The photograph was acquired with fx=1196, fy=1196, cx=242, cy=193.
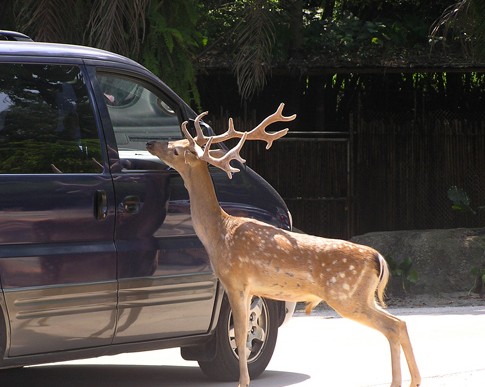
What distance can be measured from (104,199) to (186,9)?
7.00 meters

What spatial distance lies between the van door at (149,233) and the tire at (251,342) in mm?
247

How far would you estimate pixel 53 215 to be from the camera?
263 inches

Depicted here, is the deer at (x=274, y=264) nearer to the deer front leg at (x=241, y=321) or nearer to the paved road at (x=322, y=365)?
the deer front leg at (x=241, y=321)

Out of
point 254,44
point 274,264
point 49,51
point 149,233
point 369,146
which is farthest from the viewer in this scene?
point 369,146

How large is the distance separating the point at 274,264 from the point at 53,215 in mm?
1354

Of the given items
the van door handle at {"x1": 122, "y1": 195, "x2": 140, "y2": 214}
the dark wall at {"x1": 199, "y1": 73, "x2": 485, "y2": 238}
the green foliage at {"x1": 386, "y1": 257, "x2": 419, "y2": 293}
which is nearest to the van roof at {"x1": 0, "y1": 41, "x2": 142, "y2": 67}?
the van door handle at {"x1": 122, "y1": 195, "x2": 140, "y2": 214}

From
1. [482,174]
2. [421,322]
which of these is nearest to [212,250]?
[421,322]

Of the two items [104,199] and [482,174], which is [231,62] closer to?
[482,174]

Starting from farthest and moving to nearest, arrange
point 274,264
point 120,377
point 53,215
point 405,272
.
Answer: point 405,272, point 120,377, point 274,264, point 53,215

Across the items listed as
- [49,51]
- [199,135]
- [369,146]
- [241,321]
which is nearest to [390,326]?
[241,321]

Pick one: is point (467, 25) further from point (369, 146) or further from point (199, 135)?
point (199, 135)

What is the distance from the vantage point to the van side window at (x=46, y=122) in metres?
6.67

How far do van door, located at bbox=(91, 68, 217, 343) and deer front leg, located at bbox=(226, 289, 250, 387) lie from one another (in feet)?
1.33

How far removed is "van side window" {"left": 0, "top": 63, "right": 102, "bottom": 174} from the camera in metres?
6.67
